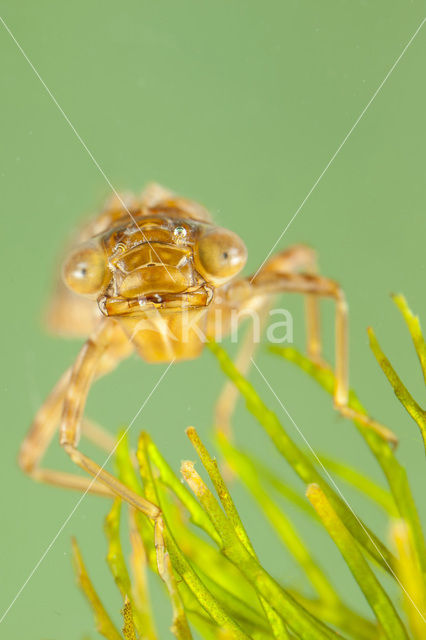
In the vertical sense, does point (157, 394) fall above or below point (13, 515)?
above

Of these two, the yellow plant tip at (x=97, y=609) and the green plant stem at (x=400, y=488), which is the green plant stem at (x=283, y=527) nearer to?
the green plant stem at (x=400, y=488)

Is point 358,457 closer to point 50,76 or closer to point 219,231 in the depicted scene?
point 219,231

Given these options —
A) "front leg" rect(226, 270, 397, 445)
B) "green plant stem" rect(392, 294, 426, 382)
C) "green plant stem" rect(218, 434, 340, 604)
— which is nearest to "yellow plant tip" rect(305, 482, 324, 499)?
"green plant stem" rect(392, 294, 426, 382)

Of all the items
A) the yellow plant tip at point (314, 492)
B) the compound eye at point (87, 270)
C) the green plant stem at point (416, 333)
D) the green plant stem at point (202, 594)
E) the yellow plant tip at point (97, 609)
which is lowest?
the yellow plant tip at point (97, 609)

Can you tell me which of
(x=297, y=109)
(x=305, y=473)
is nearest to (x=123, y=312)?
(x=305, y=473)

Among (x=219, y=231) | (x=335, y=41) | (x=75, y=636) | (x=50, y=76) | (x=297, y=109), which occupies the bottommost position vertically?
(x=75, y=636)

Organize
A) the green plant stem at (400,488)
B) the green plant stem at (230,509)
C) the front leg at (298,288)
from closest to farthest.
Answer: the green plant stem at (230,509)
the green plant stem at (400,488)
the front leg at (298,288)

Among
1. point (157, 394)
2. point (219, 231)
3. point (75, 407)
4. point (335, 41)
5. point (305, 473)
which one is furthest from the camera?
point (157, 394)

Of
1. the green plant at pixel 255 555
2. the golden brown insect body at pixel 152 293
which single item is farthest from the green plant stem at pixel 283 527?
the golden brown insect body at pixel 152 293
